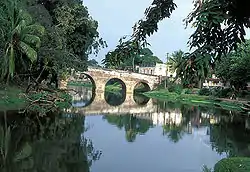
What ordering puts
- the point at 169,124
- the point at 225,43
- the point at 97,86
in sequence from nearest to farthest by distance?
the point at 225,43 < the point at 169,124 < the point at 97,86

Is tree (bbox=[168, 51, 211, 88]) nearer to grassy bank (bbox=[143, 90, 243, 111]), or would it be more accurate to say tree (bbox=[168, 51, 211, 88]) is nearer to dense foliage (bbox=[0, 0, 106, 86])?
dense foliage (bbox=[0, 0, 106, 86])

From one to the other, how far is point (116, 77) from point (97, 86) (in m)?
3.85

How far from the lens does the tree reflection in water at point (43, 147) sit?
12.2m

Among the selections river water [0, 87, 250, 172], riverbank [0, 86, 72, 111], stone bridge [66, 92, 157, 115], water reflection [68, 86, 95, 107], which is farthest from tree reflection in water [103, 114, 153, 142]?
riverbank [0, 86, 72, 111]

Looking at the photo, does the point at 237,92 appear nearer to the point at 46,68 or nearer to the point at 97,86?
the point at 46,68

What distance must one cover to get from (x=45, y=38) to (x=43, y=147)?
14.2m

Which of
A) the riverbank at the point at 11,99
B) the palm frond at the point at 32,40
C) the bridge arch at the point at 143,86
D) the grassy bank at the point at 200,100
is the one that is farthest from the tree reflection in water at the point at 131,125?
the bridge arch at the point at 143,86

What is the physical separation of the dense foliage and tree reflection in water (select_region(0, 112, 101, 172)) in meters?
4.80

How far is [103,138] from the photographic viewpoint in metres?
19.4

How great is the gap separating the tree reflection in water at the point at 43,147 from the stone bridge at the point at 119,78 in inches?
1616

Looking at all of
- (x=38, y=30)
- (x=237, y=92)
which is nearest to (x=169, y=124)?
(x=38, y=30)

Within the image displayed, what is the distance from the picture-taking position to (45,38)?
27594 millimetres

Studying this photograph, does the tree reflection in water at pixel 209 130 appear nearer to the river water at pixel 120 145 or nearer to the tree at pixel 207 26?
the river water at pixel 120 145

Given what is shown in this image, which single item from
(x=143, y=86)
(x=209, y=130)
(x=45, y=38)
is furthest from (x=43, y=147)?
(x=143, y=86)
